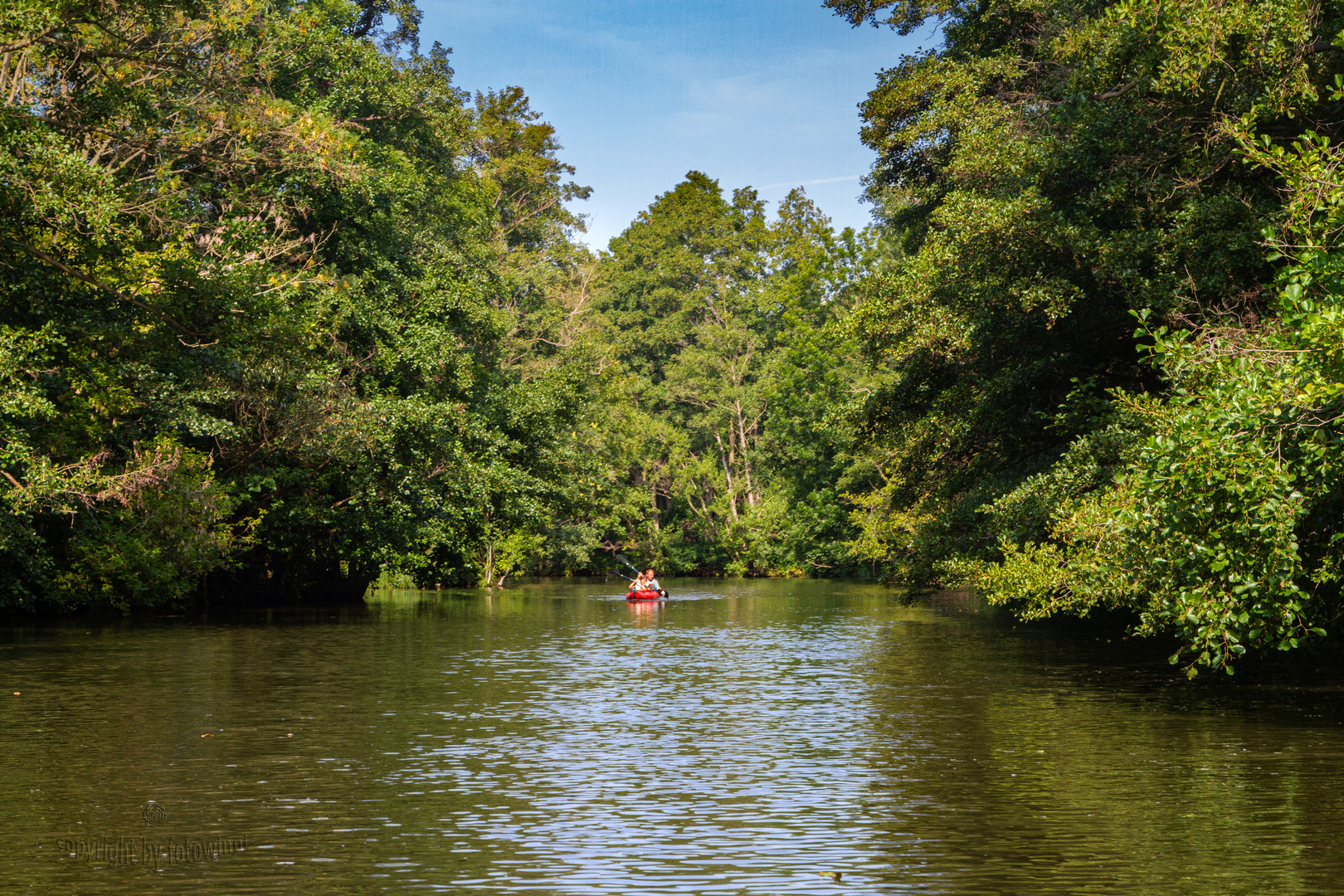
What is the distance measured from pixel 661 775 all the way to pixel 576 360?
4382 cm

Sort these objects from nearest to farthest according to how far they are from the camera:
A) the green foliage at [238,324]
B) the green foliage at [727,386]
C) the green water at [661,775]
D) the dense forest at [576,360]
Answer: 1. the green water at [661,775]
2. the dense forest at [576,360]
3. the green foliage at [238,324]
4. the green foliage at [727,386]

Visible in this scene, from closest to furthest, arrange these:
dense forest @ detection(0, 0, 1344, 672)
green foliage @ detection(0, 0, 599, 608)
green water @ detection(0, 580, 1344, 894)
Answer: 1. green water @ detection(0, 580, 1344, 894)
2. dense forest @ detection(0, 0, 1344, 672)
3. green foliage @ detection(0, 0, 599, 608)

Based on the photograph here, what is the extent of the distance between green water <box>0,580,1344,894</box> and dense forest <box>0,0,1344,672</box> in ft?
6.87

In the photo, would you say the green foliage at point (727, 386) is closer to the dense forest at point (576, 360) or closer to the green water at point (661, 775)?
the dense forest at point (576, 360)

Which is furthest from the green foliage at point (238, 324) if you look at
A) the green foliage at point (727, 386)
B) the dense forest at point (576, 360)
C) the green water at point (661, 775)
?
the green foliage at point (727, 386)

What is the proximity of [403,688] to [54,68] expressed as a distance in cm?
1537

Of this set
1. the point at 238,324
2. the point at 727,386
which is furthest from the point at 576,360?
the point at 727,386

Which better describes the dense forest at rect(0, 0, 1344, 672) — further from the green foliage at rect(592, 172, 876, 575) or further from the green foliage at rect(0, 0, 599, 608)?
the green foliage at rect(592, 172, 876, 575)

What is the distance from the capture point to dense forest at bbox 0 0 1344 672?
1583 centimetres

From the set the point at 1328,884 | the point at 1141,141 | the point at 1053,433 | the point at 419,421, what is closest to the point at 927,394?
the point at 1053,433

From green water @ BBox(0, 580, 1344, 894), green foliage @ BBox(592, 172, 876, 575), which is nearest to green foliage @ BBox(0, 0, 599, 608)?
green water @ BBox(0, 580, 1344, 894)

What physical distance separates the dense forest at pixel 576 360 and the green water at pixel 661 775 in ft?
6.87

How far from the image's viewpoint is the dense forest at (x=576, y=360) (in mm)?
15828

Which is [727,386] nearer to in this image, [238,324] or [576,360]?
[576,360]
